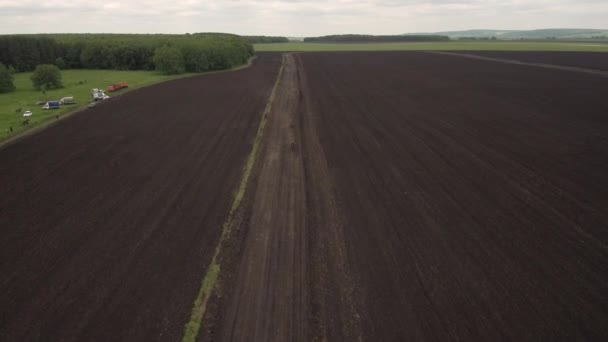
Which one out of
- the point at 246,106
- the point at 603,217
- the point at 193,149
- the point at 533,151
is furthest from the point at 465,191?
the point at 246,106

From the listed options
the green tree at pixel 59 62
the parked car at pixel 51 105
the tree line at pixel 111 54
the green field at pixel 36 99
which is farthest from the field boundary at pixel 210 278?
the green tree at pixel 59 62

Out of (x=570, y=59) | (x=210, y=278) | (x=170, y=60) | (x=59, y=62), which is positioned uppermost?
(x=59, y=62)

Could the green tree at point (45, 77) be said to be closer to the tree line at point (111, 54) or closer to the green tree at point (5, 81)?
the green tree at point (5, 81)

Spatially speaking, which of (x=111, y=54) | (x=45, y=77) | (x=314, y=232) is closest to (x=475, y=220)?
(x=314, y=232)

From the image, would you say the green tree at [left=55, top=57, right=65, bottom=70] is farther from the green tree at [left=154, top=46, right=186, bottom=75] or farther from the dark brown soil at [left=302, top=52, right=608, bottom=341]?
the dark brown soil at [left=302, top=52, right=608, bottom=341]

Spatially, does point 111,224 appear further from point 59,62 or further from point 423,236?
point 59,62

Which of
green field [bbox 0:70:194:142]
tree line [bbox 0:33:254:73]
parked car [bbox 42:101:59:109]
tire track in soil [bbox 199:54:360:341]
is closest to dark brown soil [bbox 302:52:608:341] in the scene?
tire track in soil [bbox 199:54:360:341]
